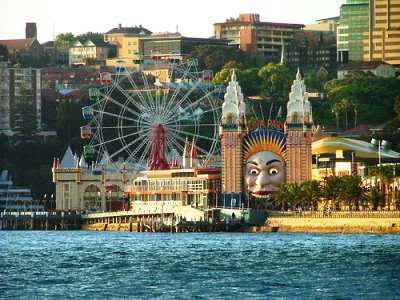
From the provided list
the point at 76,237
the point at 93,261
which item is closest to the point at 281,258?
the point at 93,261

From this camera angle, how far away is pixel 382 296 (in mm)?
103562

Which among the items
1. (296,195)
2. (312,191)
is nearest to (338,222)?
(312,191)

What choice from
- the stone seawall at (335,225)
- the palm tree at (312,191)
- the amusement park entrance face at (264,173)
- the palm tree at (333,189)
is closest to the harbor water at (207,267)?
the stone seawall at (335,225)

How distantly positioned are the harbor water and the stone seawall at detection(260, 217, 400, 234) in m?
1.85

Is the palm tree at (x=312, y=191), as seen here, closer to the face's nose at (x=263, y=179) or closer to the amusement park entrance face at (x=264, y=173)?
the amusement park entrance face at (x=264, y=173)

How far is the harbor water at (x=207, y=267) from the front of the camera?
10712cm

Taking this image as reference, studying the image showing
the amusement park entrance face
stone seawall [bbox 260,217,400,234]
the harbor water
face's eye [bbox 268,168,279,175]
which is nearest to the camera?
the harbor water

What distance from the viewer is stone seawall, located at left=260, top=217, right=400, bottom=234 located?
525ft

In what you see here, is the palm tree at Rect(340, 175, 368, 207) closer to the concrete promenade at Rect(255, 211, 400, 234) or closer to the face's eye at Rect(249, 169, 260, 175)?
the concrete promenade at Rect(255, 211, 400, 234)

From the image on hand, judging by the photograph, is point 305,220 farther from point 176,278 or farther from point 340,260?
point 176,278

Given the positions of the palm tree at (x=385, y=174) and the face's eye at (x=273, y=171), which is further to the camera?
the face's eye at (x=273, y=171)

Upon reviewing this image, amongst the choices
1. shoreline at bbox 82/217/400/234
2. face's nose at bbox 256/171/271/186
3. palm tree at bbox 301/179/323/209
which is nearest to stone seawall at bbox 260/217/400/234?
shoreline at bbox 82/217/400/234

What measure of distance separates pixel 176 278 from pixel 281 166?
250 ft

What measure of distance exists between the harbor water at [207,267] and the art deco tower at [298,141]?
21.4 m
